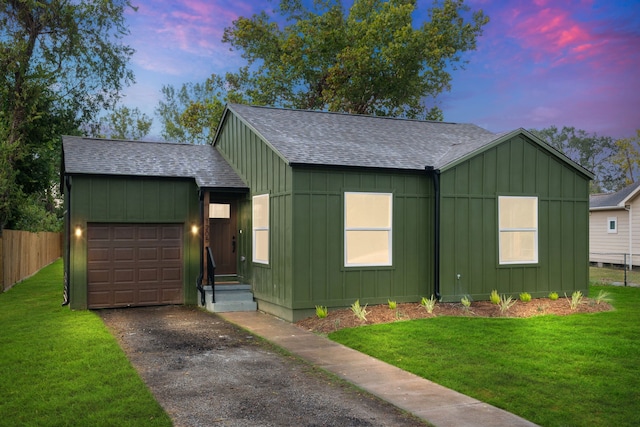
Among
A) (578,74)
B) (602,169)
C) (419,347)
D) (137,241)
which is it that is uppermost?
(578,74)

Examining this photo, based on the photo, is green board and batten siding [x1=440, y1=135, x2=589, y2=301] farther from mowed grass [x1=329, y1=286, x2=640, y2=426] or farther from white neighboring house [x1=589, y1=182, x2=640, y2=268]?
white neighboring house [x1=589, y1=182, x2=640, y2=268]

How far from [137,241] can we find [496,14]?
961 inches

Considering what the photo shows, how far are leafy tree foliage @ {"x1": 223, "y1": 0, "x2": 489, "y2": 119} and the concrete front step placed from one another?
16.0 metres

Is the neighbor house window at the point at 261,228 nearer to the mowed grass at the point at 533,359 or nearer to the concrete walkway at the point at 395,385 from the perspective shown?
the concrete walkway at the point at 395,385

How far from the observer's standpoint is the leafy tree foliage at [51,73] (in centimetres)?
2216

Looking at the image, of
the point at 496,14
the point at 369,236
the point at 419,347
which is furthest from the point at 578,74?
the point at 419,347

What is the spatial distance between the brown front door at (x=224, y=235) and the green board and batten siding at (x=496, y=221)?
18.5 feet

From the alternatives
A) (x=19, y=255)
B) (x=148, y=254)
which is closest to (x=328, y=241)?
(x=148, y=254)

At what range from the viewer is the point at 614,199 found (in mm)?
27656

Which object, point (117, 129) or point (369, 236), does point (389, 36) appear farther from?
point (117, 129)

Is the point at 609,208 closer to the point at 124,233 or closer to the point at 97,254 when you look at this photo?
the point at 124,233

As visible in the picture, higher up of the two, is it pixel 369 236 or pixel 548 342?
pixel 369 236

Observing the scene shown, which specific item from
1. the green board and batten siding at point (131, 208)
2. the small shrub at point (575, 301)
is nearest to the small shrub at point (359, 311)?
the small shrub at point (575, 301)

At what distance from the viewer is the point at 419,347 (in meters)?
8.56
